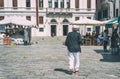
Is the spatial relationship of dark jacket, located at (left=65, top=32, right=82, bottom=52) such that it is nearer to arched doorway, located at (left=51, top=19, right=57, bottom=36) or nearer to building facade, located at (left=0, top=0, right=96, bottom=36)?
building facade, located at (left=0, top=0, right=96, bottom=36)

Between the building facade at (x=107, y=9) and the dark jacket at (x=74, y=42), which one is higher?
the dark jacket at (x=74, y=42)

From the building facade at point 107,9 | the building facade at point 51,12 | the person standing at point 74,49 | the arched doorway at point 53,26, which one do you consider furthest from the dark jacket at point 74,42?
the arched doorway at point 53,26

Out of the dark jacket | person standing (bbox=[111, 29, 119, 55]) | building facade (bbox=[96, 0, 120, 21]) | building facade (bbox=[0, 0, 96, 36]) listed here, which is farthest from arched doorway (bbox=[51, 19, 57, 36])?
the dark jacket

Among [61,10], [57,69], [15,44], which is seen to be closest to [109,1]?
[61,10]

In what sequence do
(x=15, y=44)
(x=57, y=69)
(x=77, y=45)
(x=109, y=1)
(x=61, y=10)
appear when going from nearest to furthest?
(x=77, y=45)
(x=57, y=69)
(x=15, y=44)
(x=109, y=1)
(x=61, y=10)

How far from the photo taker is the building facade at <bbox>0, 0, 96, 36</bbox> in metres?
66.7

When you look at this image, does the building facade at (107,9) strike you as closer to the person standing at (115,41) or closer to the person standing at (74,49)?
the person standing at (115,41)

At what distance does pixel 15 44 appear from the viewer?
32.3m

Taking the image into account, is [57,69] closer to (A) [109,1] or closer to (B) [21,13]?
(A) [109,1]

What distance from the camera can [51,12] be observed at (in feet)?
223

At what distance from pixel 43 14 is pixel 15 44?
117ft

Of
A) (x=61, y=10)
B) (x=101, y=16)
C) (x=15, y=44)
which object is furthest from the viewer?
(x=61, y=10)

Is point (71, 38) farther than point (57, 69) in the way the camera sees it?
No

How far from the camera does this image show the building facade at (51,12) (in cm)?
6669
